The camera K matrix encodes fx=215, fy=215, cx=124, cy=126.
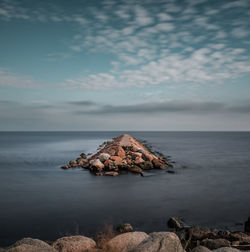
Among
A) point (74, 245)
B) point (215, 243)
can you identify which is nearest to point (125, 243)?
point (74, 245)

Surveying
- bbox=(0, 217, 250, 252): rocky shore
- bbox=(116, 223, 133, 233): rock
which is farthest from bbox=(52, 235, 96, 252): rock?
bbox=(116, 223, 133, 233): rock

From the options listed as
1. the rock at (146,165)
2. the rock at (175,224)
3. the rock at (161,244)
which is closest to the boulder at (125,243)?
the rock at (161,244)

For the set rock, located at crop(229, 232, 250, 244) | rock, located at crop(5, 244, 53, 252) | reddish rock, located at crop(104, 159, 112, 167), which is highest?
rock, located at crop(5, 244, 53, 252)

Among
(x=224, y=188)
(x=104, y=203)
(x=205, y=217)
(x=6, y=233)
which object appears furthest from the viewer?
(x=224, y=188)

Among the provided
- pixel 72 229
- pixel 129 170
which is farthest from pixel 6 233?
pixel 129 170

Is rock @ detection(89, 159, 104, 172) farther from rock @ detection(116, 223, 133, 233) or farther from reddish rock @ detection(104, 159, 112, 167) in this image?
rock @ detection(116, 223, 133, 233)

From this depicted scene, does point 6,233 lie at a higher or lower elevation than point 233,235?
lower

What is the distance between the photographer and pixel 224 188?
58.0ft

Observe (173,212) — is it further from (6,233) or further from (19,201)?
(19,201)

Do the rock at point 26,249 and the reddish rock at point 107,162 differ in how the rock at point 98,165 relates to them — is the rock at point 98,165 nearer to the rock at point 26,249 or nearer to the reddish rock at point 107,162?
the reddish rock at point 107,162

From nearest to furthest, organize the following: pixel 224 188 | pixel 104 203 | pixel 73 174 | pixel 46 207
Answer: pixel 46 207 → pixel 104 203 → pixel 224 188 → pixel 73 174

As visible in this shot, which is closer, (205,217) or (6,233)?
(6,233)

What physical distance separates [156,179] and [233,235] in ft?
38.2

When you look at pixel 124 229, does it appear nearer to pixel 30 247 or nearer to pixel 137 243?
pixel 137 243
